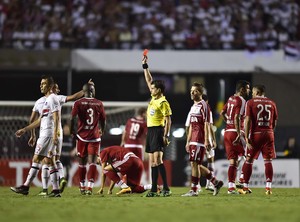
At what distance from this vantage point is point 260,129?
55.3 ft

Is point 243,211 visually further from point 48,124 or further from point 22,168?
point 22,168

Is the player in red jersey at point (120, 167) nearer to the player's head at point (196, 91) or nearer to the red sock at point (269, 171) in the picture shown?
the player's head at point (196, 91)

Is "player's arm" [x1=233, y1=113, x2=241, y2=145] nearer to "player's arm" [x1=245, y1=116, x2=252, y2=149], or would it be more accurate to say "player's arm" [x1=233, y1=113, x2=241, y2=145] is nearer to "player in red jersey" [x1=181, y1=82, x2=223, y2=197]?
"player's arm" [x1=245, y1=116, x2=252, y2=149]

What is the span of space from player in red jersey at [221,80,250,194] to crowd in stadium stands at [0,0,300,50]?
14.4 meters

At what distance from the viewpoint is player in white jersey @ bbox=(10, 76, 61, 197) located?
15.8 metres

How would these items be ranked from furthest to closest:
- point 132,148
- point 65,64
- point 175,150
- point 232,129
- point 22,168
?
point 65,64
point 175,150
point 22,168
point 132,148
point 232,129

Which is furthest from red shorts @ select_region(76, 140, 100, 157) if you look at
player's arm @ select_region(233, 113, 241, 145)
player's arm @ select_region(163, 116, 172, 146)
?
player's arm @ select_region(233, 113, 241, 145)

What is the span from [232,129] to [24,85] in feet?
54.6

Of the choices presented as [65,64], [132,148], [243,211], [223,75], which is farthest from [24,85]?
[243,211]

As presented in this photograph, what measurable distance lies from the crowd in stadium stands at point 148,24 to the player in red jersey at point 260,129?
1492 cm

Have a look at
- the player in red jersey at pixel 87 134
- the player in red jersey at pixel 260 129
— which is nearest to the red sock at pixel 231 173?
the player in red jersey at pixel 260 129

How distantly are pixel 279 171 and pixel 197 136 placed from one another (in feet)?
30.5

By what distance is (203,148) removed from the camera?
1633cm

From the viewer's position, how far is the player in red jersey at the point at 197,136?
16.2 metres
